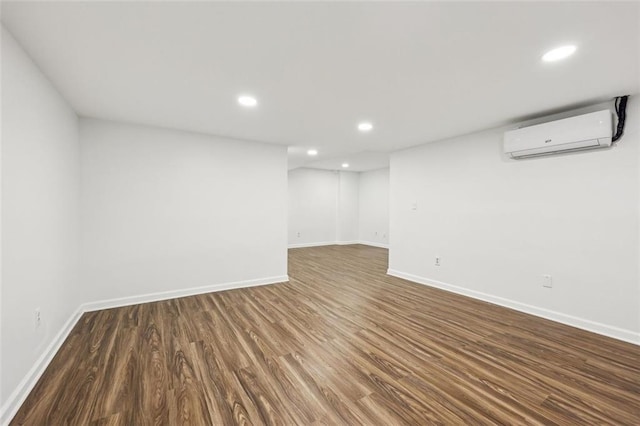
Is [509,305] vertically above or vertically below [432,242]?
below

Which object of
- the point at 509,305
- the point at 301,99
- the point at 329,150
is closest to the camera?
the point at 301,99

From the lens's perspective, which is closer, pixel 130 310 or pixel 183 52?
pixel 183 52

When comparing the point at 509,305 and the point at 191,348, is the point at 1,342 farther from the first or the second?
the point at 509,305

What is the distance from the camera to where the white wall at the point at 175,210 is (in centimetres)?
308

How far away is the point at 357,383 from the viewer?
1807 mm

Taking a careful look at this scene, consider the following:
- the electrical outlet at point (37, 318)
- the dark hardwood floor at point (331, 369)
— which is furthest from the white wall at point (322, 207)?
the electrical outlet at point (37, 318)

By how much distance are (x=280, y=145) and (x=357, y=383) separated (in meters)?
3.47

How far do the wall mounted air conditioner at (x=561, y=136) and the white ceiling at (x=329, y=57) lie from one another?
0.19 metres

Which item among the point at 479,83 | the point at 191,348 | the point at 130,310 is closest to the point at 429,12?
the point at 479,83

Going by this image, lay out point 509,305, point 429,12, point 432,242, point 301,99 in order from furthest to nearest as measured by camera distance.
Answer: point 432,242, point 509,305, point 301,99, point 429,12

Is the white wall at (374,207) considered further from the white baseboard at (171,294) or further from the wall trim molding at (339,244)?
the white baseboard at (171,294)

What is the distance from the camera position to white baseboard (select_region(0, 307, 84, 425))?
147cm

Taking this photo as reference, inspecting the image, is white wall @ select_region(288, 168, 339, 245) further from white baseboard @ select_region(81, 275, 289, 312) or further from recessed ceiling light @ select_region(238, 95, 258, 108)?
recessed ceiling light @ select_region(238, 95, 258, 108)

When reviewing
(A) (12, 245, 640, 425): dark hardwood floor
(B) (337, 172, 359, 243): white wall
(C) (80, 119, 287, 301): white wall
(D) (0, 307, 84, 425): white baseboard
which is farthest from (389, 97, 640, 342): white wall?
(D) (0, 307, 84, 425): white baseboard
